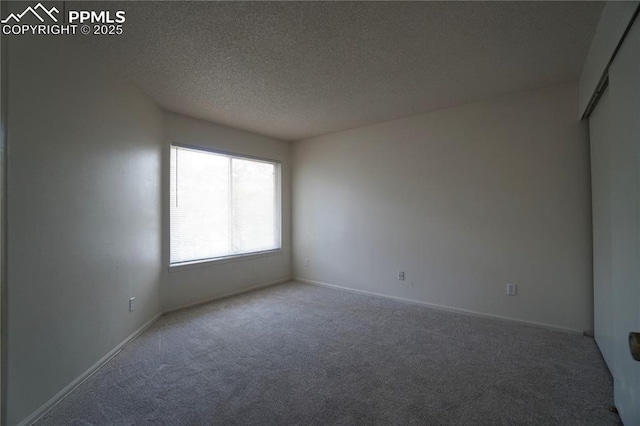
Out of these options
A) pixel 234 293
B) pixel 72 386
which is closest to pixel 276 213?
pixel 234 293

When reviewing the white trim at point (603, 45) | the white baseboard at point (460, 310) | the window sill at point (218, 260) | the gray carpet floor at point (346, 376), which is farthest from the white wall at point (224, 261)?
the white trim at point (603, 45)

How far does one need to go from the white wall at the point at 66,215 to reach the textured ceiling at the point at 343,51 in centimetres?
43

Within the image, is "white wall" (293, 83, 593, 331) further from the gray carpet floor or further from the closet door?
the closet door

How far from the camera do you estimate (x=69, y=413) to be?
179 centimetres

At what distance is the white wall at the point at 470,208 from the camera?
2.89 m

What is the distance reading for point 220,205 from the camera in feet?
13.9

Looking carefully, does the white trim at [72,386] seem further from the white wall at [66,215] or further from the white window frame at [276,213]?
the white window frame at [276,213]

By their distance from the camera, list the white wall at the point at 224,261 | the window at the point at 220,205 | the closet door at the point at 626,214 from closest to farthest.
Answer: the closet door at the point at 626,214 → the white wall at the point at 224,261 → the window at the point at 220,205

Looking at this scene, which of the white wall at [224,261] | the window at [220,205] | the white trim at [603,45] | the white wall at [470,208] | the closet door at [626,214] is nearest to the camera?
the closet door at [626,214]

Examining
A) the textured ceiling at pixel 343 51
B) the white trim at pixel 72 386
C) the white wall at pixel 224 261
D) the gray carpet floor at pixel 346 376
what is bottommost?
the gray carpet floor at pixel 346 376

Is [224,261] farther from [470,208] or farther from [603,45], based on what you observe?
[603,45]

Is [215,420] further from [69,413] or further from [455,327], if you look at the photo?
[455,327]

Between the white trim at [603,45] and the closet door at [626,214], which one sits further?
the white trim at [603,45]

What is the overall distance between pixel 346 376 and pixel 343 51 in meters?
2.61
